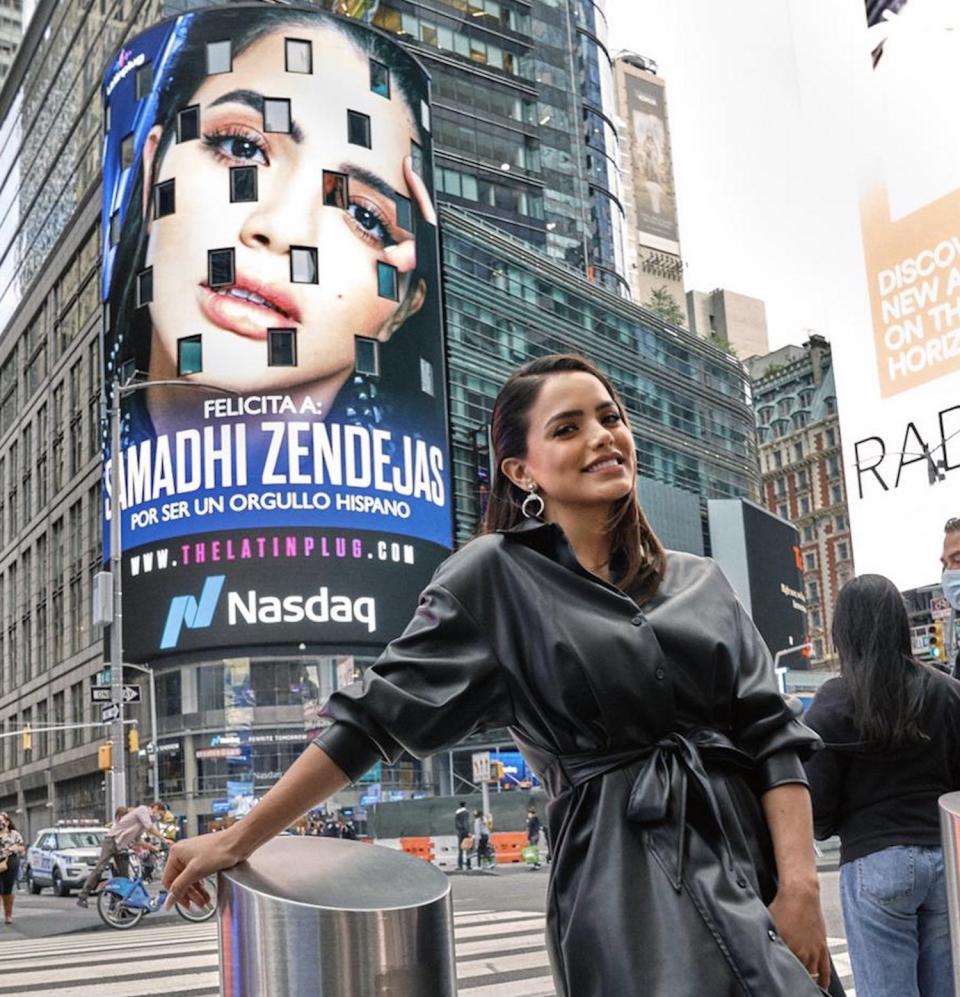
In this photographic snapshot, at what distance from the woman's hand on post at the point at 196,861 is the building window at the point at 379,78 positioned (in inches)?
2187

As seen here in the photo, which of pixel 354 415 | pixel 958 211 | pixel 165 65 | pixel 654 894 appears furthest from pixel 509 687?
pixel 165 65

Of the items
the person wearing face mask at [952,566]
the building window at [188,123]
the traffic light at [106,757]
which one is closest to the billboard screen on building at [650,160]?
the building window at [188,123]

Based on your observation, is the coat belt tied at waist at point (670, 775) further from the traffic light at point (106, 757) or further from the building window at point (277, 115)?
the building window at point (277, 115)

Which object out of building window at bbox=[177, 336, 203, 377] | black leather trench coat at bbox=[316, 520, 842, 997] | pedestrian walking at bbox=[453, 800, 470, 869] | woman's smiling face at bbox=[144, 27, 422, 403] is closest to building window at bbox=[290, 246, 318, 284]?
woman's smiling face at bbox=[144, 27, 422, 403]

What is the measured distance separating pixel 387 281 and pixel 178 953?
43846 millimetres

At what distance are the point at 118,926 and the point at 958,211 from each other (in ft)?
39.7

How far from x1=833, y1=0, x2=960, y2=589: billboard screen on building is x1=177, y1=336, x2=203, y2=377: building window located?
37782mm

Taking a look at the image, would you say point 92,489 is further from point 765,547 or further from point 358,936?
point 358,936

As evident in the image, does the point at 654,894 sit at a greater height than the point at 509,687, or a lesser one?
lesser

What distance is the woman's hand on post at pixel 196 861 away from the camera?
1.89 metres

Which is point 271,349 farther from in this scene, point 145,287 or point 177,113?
point 177,113

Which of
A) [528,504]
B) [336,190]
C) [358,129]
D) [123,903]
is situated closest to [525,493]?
[528,504]

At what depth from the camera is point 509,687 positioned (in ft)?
6.74

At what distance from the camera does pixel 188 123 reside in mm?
53250
